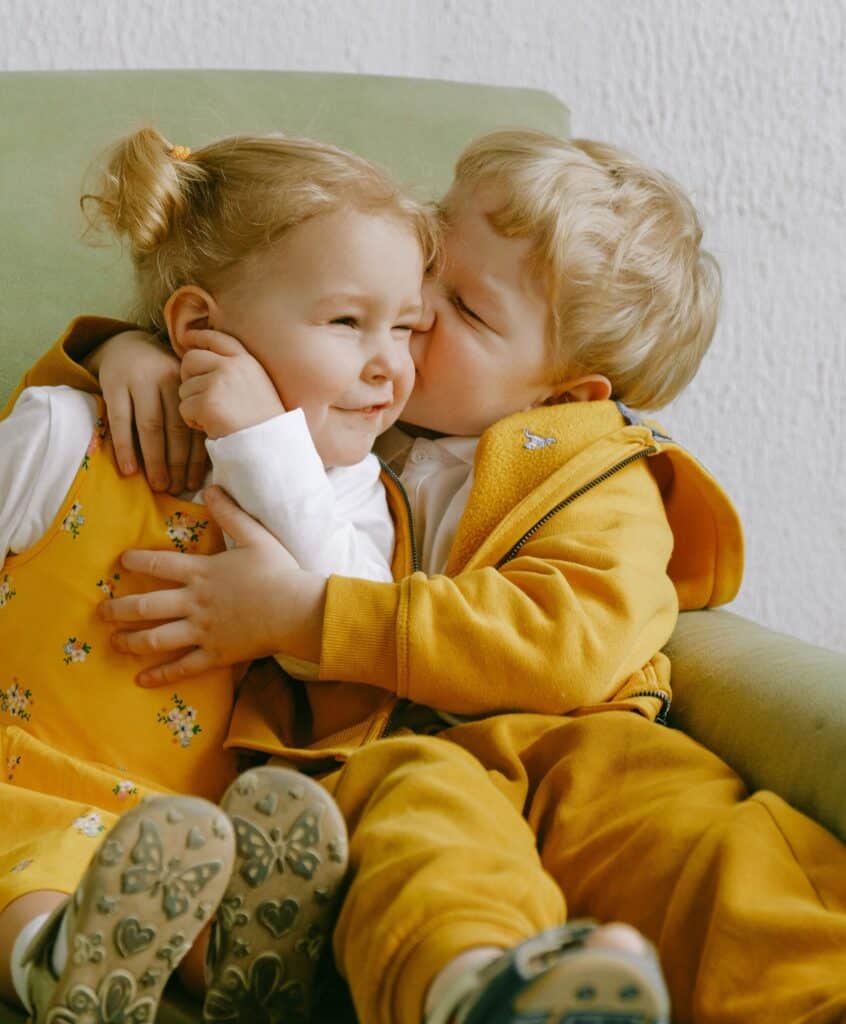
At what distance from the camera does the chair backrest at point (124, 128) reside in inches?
51.1

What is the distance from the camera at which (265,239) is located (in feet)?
3.48

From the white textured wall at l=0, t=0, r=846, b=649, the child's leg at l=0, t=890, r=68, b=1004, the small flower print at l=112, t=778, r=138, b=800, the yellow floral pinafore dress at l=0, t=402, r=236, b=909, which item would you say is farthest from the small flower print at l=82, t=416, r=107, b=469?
the white textured wall at l=0, t=0, r=846, b=649

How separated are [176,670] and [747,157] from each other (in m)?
1.26

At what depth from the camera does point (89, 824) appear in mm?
898

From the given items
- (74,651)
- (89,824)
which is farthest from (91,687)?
(89,824)

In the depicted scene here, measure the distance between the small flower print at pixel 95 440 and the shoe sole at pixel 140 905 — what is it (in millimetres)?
387

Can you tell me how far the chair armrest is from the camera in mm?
965

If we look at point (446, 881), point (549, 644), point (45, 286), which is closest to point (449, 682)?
point (549, 644)

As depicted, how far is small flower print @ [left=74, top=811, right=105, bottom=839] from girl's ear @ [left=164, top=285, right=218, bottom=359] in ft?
1.28

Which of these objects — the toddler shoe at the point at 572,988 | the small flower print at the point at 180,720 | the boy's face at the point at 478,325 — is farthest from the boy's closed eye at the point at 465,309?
the toddler shoe at the point at 572,988

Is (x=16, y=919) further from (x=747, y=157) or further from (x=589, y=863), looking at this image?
(x=747, y=157)

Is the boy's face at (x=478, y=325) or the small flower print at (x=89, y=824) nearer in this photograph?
the small flower print at (x=89, y=824)

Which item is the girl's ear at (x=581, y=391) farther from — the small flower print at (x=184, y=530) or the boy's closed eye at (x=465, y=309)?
the small flower print at (x=184, y=530)

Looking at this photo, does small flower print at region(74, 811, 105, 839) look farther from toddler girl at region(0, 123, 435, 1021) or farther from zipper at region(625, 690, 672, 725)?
zipper at region(625, 690, 672, 725)
